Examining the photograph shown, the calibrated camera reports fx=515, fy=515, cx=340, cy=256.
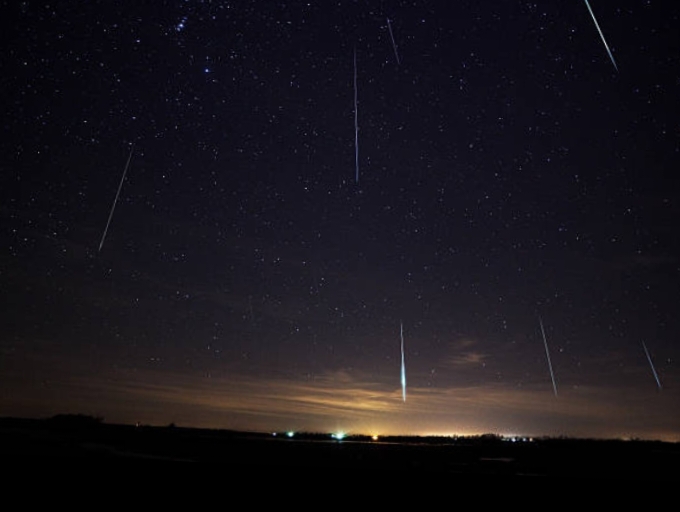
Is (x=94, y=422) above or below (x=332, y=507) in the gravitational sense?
above

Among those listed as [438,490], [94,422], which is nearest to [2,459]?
[438,490]

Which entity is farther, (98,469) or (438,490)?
(98,469)

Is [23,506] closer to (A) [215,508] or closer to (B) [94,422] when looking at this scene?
(A) [215,508]

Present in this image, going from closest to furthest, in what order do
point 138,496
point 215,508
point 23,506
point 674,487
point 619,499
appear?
point 23,506 < point 215,508 < point 138,496 < point 619,499 < point 674,487

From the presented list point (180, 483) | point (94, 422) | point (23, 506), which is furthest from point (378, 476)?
point (94, 422)

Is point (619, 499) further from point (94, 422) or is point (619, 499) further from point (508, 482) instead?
point (94, 422)

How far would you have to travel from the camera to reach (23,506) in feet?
39.3

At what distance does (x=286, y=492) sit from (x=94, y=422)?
121203 mm

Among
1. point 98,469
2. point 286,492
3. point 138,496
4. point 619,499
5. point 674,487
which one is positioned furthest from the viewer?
point 674,487

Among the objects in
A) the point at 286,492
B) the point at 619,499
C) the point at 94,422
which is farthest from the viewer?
the point at 94,422

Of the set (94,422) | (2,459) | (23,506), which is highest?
(94,422)

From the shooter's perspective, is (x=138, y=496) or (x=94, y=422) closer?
(x=138, y=496)

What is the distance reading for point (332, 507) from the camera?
48.2ft

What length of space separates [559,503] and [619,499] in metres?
2.94
